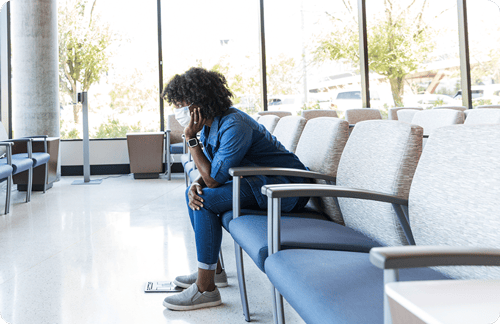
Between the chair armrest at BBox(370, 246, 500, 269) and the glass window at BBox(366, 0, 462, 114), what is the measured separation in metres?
6.74

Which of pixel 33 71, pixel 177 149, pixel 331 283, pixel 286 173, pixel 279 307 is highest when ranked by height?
pixel 33 71

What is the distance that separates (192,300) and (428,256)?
1.37 m

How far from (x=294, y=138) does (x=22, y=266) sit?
5.85 feet

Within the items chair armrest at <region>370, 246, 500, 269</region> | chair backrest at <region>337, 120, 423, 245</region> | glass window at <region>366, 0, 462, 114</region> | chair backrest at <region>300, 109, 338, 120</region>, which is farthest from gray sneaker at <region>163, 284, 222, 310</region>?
glass window at <region>366, 0, 462, 114</region>

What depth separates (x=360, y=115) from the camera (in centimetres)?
547

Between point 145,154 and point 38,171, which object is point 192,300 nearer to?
point 38,171

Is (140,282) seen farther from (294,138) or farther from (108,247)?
(294,138)

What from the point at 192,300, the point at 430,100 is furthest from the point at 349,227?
the point at 430,100

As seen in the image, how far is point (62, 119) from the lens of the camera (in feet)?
22.6

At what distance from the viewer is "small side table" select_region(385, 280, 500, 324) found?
473 mm

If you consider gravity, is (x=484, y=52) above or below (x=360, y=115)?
above

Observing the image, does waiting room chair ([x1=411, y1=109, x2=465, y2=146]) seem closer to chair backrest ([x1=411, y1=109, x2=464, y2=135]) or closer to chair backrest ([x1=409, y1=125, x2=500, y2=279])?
chair backrest ([x1=411, y1=109, x2=464, y2=135])

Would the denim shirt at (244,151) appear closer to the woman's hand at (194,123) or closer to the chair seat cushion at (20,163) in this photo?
the woman's hand at (194,123)

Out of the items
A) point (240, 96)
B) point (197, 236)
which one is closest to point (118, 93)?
point (240, 96)
